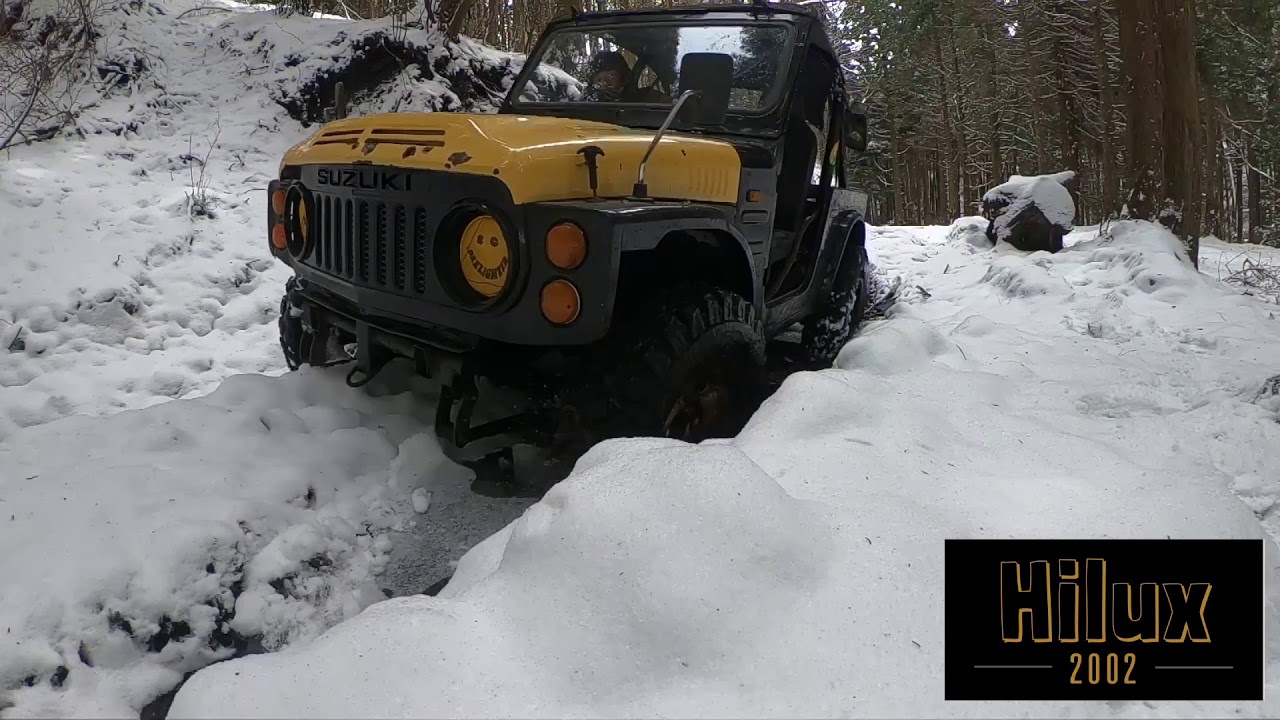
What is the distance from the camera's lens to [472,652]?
65.5 inches

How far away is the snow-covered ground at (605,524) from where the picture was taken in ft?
5.36

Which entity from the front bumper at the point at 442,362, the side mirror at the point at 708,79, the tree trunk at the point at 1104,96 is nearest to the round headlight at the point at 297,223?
the front bumper at the point at 442,362

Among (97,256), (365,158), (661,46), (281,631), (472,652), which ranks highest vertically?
(661,46)

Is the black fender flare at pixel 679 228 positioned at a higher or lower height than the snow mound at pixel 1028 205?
lower

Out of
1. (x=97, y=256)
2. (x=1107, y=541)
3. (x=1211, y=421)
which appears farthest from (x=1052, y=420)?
(x=97, y=256)

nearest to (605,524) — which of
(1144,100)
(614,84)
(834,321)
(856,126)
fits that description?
(614,84)

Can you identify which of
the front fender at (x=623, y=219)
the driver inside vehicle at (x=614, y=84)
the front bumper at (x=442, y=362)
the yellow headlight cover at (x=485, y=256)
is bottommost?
the front bumper at (x=442, y=362)

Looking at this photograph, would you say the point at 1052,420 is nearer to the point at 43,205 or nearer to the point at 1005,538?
the point at 1005,538

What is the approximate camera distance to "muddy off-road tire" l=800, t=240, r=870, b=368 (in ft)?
15.9

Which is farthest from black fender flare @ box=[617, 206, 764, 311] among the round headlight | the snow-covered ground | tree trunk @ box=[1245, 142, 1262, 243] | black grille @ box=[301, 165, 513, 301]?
tree trunk @ box=[1245, 142, 1262, 243]

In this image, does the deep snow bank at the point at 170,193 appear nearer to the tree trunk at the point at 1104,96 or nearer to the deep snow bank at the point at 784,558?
the deep snow bank at the point at 784,558

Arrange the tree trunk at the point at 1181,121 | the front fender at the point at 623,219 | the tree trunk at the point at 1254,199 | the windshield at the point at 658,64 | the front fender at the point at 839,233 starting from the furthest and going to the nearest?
the tree trunk at the point at 1254,199, the tree trunk at the point at 1181,121, the front fender at the point at 839,233, the windshield at the point at 658,64, the front fender at the point at 623,219

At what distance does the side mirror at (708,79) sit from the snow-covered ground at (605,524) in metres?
1.16

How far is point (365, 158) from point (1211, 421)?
10.8ft
